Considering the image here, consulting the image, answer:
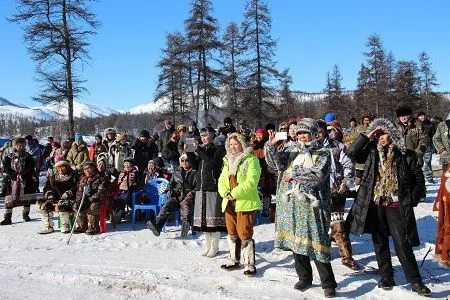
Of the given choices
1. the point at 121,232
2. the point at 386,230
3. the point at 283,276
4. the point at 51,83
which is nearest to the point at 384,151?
the point at 386,230

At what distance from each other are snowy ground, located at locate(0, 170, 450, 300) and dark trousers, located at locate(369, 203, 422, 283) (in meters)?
0.22

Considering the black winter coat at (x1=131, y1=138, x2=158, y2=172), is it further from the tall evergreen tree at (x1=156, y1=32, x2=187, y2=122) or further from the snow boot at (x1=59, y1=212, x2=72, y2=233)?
the tall evergreen tree at (x1=156, y1=32, x2=187, y2=122)

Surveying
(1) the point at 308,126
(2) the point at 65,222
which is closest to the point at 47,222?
(2) the point at 65,222

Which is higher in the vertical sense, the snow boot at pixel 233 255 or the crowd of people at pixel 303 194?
the crowd of people at pixel 303 194

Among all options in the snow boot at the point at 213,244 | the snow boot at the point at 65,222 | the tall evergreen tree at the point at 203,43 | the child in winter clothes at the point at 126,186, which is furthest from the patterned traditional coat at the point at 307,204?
the tall evergreen tree at the point at 203,43

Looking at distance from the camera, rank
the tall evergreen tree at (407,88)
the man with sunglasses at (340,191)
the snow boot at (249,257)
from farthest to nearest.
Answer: the tall evergreen tree at (407,88) < the man with sunglasses at (340,191) < the snow boot at (249,257)

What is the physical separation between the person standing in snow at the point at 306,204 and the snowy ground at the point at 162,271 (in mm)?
336

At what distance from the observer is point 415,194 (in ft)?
15.1

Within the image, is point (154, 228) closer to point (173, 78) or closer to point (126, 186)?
point (126, 186)

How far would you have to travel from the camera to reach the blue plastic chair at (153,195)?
829cm

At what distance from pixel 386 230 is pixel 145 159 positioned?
24.6 feet

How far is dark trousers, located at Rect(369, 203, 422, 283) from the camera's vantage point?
15.3 feet

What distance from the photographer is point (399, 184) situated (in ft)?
15.3

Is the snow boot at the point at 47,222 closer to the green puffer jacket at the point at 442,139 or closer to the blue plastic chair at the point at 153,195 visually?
the blue plastic chair at the point at 153,195
